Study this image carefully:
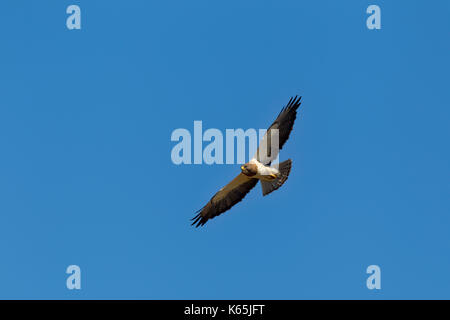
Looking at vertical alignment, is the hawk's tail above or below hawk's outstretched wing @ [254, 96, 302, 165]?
below

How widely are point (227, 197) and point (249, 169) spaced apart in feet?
5.25

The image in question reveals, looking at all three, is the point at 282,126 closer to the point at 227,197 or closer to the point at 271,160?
the point at 271,160

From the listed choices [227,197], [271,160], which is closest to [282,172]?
[271,160]

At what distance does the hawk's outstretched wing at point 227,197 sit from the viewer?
17.5 metres

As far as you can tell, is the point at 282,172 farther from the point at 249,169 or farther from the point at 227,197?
the point at 227,197

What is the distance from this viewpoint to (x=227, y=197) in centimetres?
1794

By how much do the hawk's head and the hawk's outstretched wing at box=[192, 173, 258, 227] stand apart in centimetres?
60

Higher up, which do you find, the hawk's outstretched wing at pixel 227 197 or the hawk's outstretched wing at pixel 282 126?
the hawk's outstretched wing at pixel 282 126

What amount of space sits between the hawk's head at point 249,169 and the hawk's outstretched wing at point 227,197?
1.98ft

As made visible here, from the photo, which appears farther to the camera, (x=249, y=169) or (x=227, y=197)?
(x=227, y=197)

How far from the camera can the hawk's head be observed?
54.4 feet

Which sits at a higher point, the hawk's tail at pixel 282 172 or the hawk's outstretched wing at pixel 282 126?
the hawk's outstretched wing at pixel 282 126

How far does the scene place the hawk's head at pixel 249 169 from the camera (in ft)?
54.4
